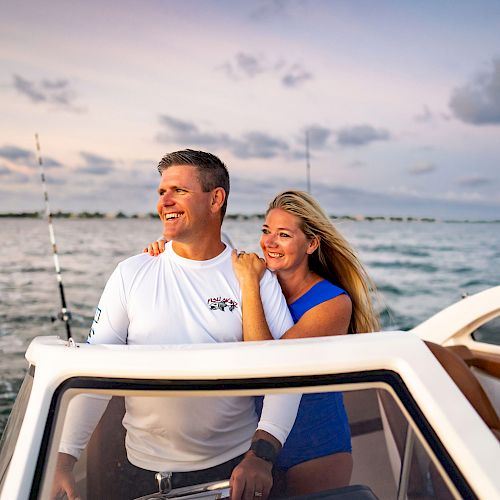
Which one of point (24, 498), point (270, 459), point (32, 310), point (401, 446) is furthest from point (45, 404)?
point (32, 310)

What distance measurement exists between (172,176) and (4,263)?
2643 centimetres

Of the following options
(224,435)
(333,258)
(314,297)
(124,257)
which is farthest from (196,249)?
(124,257)

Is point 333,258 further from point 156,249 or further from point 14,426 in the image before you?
point 14,426

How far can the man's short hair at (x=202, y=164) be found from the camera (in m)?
1.93

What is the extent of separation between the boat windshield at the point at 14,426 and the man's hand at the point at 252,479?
402 mm

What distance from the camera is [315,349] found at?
3.60ft

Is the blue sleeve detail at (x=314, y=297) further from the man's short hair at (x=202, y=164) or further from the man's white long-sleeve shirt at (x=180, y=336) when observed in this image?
the man's short hair at (x=202, y=164)

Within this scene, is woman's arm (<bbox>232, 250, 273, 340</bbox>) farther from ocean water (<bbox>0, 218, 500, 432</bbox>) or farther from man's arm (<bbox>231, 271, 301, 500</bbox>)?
ocean water (<bbox>0, 218, 500, 432</bbox>)

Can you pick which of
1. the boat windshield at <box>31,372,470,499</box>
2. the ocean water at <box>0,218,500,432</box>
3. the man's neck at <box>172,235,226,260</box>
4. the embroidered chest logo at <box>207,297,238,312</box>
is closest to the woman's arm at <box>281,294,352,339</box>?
the embroidered chest logo at <box>207,297,238,312</box>

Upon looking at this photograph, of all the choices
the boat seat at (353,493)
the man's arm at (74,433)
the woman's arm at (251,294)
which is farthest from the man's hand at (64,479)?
the woman's arm at (251,294)

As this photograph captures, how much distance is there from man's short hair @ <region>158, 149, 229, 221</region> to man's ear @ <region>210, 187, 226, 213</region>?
0.05 ft

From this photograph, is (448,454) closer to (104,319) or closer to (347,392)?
(347,392)

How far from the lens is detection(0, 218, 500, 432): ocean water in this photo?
16.0 metres

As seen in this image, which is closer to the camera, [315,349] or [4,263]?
[315,349]
